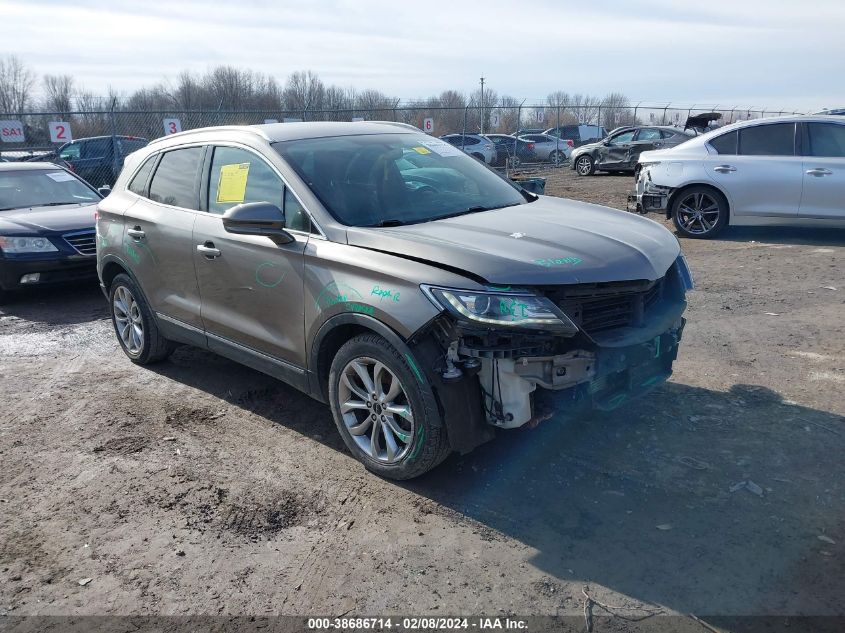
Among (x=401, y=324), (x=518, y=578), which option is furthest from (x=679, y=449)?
(x=401, y=324)

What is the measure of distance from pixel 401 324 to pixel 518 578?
1.26 m

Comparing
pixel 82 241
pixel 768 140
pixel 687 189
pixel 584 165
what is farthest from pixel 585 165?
pixel 82 241

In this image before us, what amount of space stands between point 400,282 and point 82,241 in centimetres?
611

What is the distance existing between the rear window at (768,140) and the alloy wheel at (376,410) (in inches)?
320

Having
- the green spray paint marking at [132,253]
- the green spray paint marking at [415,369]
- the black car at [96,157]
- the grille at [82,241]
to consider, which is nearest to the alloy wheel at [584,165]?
the black car at [96,157]

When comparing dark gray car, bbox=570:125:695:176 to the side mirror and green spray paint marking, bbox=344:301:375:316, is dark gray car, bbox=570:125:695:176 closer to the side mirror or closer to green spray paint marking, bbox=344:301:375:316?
the side mirror

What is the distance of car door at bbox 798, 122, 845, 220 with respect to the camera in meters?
9.37

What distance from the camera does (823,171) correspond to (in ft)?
30.8

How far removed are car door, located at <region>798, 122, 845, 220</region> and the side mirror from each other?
315 inches

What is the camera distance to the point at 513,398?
344cm

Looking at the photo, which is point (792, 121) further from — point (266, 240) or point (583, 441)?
point (266, 240)

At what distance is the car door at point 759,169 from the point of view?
9648 mm

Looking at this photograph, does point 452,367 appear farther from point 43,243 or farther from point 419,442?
point 43,243

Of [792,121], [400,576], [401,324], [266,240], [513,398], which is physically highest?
[792,121]
